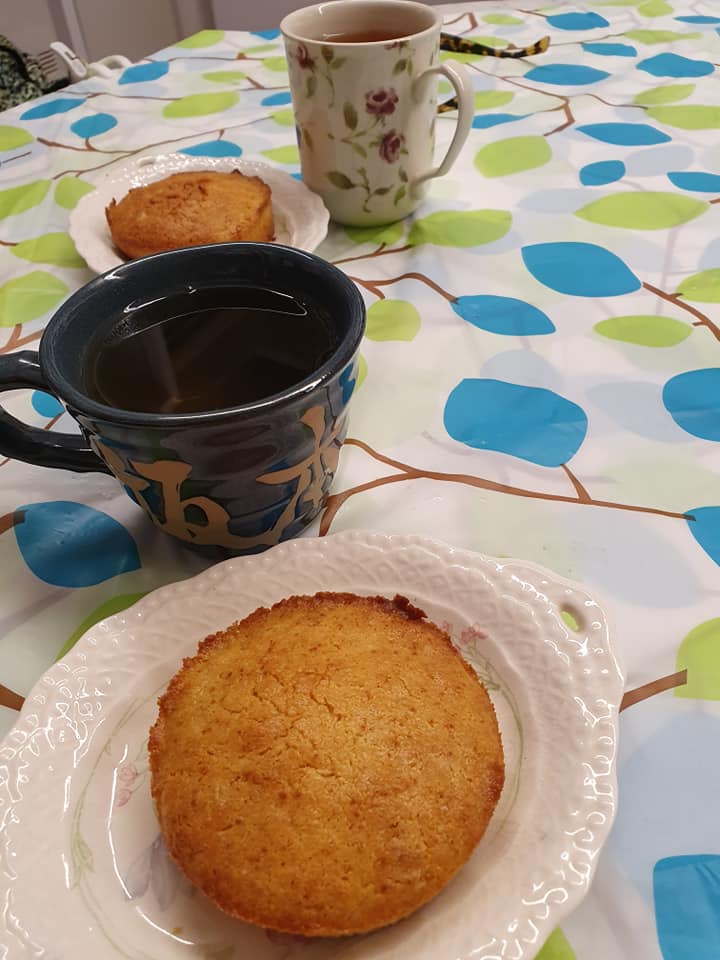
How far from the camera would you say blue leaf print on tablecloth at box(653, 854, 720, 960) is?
367 mm

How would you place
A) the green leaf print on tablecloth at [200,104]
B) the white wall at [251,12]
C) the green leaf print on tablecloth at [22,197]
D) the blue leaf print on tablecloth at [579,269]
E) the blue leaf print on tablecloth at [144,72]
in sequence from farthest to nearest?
1. the white wall at [251,12]
2. the blue leaf print on tablecloth at [144,72]
3. the green leaf print on tablecloth at [200,104]
4. the green leaf print on tablecloth at [22,197]
5. the blue leaf print on tablecloth at [579,269]

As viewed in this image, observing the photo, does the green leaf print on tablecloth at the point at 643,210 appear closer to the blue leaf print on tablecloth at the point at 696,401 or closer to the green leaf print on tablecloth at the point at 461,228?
the green leaf print on tablecloth at the point at 461,228

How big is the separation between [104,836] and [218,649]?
0.38 ft

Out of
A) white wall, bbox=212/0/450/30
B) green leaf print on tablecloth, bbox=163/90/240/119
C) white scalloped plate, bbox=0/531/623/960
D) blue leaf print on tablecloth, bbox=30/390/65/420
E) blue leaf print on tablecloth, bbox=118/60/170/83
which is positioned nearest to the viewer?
white scalloped plate, bbox=0/531/623/960

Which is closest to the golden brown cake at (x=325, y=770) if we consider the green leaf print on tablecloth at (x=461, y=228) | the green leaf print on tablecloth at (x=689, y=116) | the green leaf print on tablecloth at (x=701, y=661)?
the green leaf print on tablecloth at (x=701, y=661)

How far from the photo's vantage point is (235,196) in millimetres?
817

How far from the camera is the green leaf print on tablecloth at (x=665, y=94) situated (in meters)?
1.22

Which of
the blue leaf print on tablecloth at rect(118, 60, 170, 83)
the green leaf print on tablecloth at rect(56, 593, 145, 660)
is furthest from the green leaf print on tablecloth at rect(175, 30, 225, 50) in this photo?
the green leaf print on tablecloth at rect(56, 593, 145, 660)

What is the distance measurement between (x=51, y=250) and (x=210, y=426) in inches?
24.9

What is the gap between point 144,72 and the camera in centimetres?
143

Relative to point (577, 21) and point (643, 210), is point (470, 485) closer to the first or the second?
point (643, 210)

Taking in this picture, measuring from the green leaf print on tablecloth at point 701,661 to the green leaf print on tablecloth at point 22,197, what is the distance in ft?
3.28

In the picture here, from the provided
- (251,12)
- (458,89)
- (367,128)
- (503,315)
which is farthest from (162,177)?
(251,12)

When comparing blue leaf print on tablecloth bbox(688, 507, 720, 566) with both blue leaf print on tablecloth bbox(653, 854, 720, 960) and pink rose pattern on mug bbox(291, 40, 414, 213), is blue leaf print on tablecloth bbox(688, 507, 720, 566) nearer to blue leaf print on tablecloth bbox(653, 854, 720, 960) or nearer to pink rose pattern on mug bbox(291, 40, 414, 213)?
blue leaf print on tablecloth bbox(653, 854, 720, 960)
